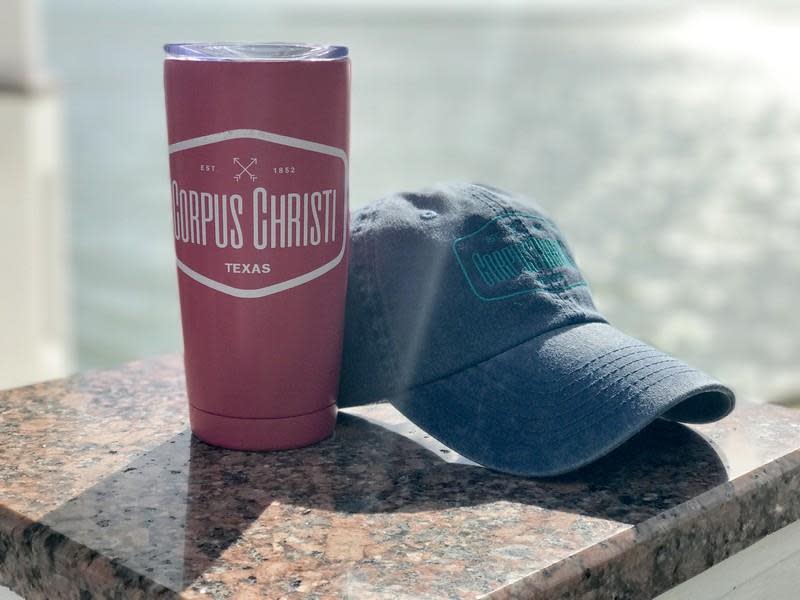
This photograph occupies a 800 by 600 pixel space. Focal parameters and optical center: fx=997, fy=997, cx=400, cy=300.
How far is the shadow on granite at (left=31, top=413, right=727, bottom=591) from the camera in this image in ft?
2.68

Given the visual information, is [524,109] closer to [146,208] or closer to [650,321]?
[146,208]

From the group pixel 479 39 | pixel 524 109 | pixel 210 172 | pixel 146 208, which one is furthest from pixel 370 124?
pixel 210 172

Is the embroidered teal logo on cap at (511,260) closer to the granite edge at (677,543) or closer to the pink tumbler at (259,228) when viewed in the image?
the pink tumbler at (259,228)

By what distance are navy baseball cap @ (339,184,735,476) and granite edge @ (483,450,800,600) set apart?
0.09m

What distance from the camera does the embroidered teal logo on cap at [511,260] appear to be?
1.06 meters

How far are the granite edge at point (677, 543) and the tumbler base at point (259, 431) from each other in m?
0.34

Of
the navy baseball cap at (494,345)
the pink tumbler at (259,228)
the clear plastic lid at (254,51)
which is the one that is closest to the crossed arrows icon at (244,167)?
the pink tumbler at (259,228)

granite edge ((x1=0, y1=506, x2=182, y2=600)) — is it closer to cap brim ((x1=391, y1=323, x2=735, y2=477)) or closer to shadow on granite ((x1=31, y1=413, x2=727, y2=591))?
shadow on granite ((x1=31, y1=413, x2=727, y2=591))

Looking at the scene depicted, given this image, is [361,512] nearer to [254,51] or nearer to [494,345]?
[494,345]

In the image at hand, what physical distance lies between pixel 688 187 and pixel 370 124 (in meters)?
10.2

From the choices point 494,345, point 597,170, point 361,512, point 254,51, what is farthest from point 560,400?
point 597,170

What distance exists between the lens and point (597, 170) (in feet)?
49.8

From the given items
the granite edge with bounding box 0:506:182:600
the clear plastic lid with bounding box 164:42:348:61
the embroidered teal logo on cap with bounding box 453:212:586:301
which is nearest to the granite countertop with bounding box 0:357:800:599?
the granite edge with bounding box 0:506:182:600

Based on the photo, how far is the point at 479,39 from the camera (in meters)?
40.4
